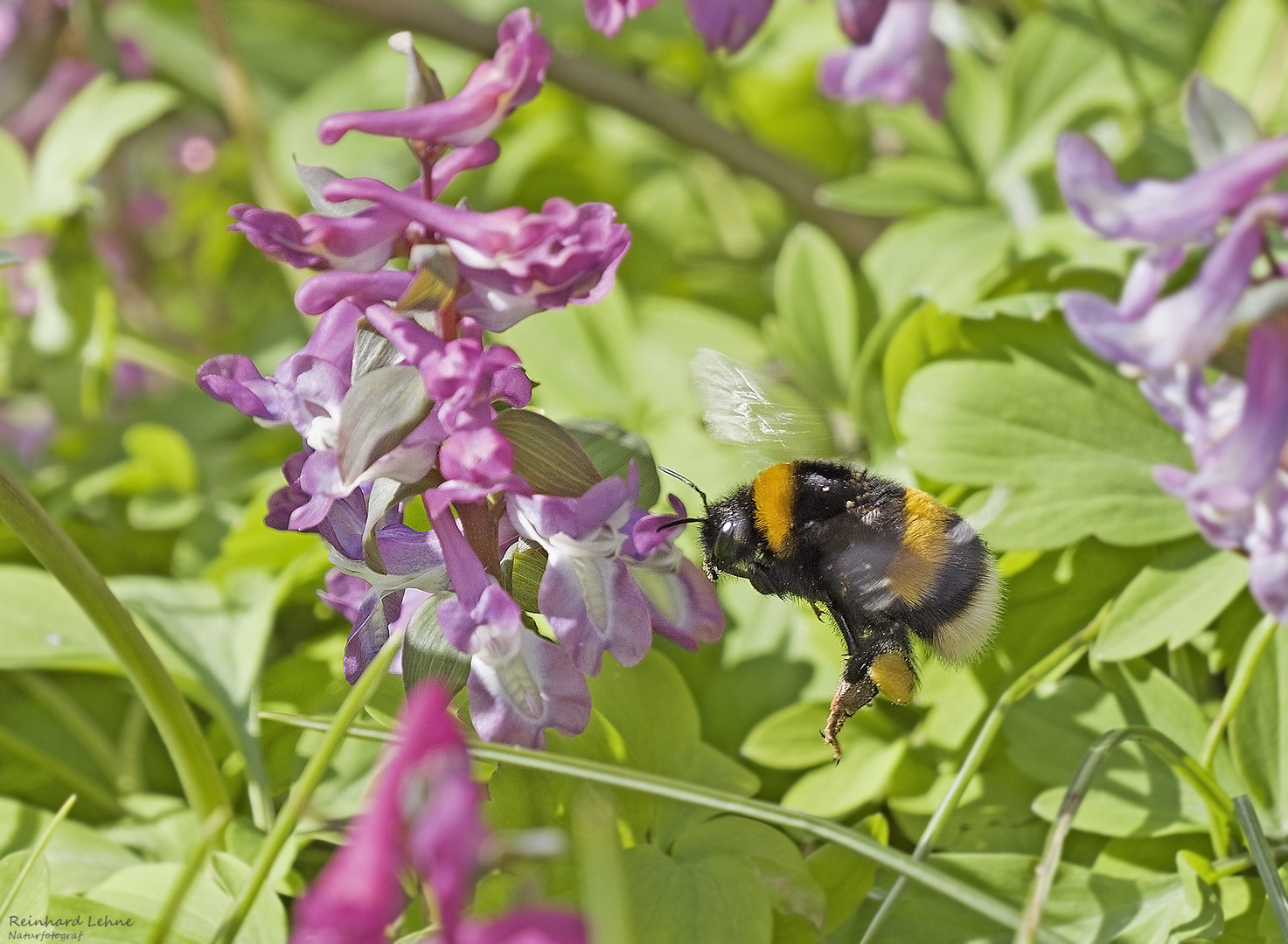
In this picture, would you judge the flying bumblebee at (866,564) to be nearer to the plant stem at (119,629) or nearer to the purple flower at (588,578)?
the purple flower at (588,578)

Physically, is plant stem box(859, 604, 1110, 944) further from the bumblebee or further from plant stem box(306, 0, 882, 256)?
plant stem box(306, 0, 882, 256)

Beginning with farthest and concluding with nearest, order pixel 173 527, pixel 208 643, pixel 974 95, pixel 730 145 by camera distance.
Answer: pixel 730 145
pixel 974 95
pixel 173 527
pixel 208 643

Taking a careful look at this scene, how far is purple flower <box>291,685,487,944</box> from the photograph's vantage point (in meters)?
0.56

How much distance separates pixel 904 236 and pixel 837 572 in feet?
2.51

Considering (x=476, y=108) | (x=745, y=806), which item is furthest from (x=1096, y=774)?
(x=476, y=108)

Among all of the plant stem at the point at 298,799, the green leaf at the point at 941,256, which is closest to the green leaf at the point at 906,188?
the green leaf at the point at 941,256

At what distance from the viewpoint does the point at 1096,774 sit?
3.55 ft

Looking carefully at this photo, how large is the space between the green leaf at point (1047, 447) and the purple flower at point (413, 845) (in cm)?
82

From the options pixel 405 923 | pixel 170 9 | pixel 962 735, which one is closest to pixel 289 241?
pixel 405 923

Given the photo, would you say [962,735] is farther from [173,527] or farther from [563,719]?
[173,527]

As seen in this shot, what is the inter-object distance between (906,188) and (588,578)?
1080 mm

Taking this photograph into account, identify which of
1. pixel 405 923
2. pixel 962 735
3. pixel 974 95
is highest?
pixel 974 95

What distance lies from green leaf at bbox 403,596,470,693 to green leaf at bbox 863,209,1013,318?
2.93 ft

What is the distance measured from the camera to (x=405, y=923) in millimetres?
1054
